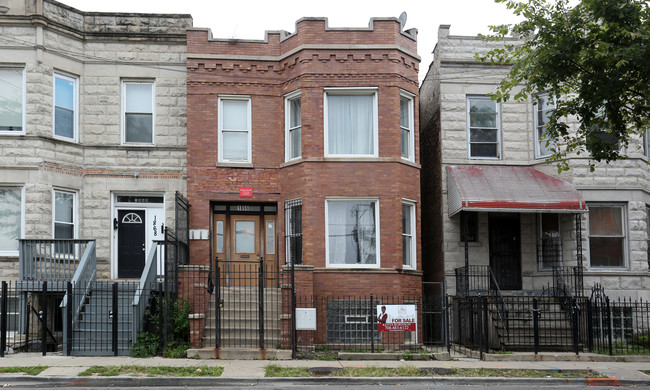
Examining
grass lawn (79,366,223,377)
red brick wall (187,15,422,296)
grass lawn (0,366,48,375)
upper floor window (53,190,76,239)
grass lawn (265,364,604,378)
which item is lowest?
grass lawn (265,364,604,378)

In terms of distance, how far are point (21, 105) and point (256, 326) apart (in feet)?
28.4

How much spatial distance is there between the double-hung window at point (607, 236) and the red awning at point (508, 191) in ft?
4.56

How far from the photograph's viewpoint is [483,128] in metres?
21.2

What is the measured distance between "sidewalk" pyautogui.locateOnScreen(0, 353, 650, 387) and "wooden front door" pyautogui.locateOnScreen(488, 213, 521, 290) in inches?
186

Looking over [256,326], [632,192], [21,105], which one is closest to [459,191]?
[632,192]

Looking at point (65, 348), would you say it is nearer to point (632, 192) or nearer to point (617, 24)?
point (617, 24)

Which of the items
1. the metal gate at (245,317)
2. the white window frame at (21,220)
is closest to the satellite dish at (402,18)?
the metal gate at (245,317)

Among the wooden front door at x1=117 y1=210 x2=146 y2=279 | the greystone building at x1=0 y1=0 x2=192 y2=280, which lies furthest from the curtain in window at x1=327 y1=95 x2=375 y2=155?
the wooden front door at x1=117 y1=210 x2=146 y2=279

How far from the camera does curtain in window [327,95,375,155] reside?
1973cm

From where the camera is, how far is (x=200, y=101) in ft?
66.1

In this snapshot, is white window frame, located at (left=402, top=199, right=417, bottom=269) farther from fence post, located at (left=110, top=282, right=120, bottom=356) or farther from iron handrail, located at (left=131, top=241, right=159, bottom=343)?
fence post, located at (left=110, top=282, right=120, bottom=356)

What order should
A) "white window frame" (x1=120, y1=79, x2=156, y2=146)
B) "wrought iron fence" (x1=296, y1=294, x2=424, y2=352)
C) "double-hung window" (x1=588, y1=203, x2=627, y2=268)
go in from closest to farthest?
"wrought iron fence" (x1=296, y1=294, x2=424, y2=352) → "double-hung window" (x1=588, y1=203, x2=627, y2=268) → "white window frame" (x1=120, y1=79, x2=156, y2=146)

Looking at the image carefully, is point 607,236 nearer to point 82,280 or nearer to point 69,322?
point 82,280

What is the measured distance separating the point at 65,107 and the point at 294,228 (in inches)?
278
